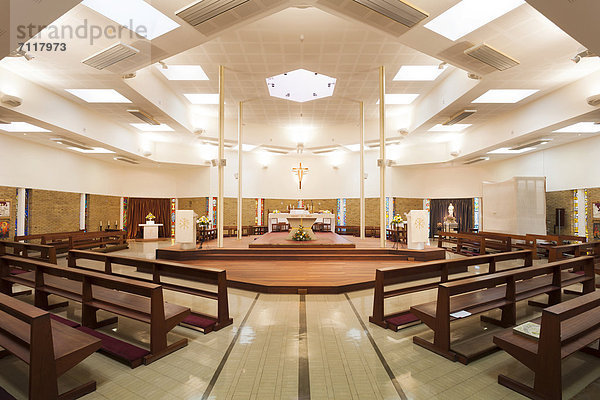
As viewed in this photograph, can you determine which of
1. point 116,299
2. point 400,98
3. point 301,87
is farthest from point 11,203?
point 400,98

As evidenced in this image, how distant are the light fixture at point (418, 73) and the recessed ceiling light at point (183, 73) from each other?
568cm

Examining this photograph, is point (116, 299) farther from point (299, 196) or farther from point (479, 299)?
point (299, 196)

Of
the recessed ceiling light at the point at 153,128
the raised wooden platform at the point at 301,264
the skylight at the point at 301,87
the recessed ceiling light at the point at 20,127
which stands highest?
the skylight at the point at 301,87

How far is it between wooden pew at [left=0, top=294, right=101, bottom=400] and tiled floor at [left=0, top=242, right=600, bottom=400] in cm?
31

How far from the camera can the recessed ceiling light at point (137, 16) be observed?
15.4ft

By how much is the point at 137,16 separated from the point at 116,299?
187 inches

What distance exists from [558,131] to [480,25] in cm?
496

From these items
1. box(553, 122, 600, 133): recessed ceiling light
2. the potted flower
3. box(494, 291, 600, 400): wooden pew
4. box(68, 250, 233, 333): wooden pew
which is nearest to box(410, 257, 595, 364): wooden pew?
box(494, 291, 600, 400): wooden pew

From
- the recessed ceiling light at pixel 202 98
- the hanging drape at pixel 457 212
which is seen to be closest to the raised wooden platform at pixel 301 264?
the recessed ceiling light at pixel 202 98

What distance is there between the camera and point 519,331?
242cm

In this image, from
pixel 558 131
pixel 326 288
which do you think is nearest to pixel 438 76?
pixel 558 131

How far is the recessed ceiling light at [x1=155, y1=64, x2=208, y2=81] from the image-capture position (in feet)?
25.4

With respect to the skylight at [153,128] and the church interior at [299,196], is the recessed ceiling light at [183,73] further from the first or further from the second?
the skylight at [153,128]

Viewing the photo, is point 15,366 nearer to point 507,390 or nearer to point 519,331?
point 507,390
